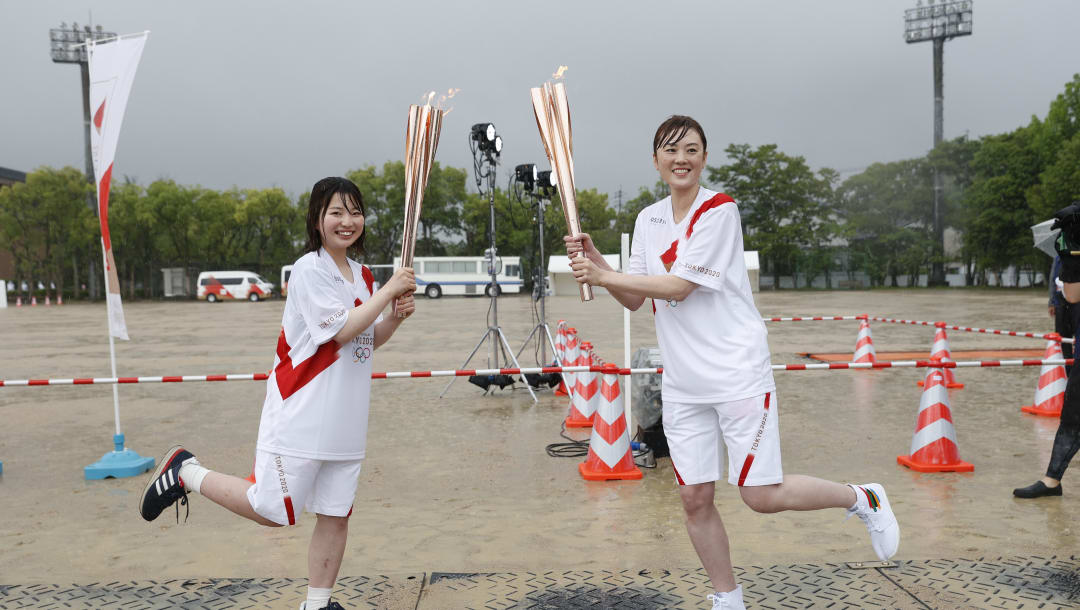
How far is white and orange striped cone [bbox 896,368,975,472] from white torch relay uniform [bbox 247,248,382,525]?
440 centimetres

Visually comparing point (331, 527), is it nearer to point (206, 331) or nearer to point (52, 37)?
point (206, 331)

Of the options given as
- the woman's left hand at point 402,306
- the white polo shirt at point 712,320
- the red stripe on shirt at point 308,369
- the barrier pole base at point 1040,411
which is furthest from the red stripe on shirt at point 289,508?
the barrier pole base at point 1040,411

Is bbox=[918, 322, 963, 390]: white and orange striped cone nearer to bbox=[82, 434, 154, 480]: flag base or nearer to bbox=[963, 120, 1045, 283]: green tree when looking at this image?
bbox=[82, 434, 154, 480]: flag base

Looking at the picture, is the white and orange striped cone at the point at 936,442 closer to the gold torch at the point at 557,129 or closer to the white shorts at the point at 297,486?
the gold torch at the point at 557,129

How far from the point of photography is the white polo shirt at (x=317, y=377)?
2613mm

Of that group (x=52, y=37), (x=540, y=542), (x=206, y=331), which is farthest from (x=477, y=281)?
(x=540, y=542)

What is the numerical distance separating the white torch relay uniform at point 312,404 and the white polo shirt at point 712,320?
1.09 meters

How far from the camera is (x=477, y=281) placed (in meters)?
46.2

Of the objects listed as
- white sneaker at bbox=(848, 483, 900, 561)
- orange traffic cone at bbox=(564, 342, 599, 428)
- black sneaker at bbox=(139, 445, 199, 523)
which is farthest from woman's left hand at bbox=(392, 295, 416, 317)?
orange traffic cone at bbox=(564, 342, 599, 428)

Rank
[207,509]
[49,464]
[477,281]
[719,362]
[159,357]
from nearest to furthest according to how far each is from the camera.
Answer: [719,362] → [207,509] → [49,464] → [159,357] → [477,281]

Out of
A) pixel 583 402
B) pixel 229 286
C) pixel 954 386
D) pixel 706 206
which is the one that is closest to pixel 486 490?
pixel 583 402

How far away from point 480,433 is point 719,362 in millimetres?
4741

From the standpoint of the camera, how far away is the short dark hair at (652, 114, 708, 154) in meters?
2.79

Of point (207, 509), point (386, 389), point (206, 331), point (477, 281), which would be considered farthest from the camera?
point (477, 281)
